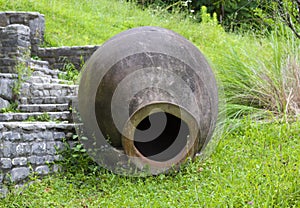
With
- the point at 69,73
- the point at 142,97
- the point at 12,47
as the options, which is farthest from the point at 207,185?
the point at 69,73

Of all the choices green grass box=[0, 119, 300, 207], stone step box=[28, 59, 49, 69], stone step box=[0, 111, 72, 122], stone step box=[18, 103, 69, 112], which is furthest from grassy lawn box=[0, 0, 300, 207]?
stone step box=[28, 59, 49, 69]

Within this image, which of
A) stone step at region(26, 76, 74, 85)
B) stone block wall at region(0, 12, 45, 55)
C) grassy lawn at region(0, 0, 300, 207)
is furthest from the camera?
stone block wall at region(0, 12, 45, 55)

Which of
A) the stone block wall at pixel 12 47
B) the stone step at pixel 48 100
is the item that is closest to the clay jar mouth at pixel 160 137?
the stone step at pixel 48 100

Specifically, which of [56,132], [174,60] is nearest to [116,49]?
[174,60]

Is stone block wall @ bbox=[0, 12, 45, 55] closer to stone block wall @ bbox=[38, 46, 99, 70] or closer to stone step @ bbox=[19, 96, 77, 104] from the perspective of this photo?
stone block wall @ bbox=[38, 46, 99, 70]

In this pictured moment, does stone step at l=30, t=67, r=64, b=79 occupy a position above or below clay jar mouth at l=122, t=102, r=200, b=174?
below

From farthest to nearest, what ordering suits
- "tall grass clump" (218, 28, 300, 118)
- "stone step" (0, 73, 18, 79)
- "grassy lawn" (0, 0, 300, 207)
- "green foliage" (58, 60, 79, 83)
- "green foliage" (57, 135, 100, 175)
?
1. "green foliage" (58, 60, 79, 83)
2. "stone step" (0, 73, 18, 79)
3. "tall grass clump" (218, 28, 300, 118)
4. "green foliage" (57, 135, 100, 175)
5. "grassy lawn" (0, 0, 300, 207)

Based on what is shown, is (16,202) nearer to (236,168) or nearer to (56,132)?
(56,132)

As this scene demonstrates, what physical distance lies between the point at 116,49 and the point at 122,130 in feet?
2.85

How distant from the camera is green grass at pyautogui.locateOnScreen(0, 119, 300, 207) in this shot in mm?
4250

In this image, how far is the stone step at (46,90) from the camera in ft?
25.1

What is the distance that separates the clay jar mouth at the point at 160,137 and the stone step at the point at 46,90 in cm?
210

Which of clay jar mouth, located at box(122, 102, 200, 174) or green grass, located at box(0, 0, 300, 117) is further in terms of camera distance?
green grass, located at box(0, 0, 300, 117)

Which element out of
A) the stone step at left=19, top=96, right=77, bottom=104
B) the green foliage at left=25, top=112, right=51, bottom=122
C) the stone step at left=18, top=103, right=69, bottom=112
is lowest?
the stone step at left=19, top=96, right=77, bottom=104
